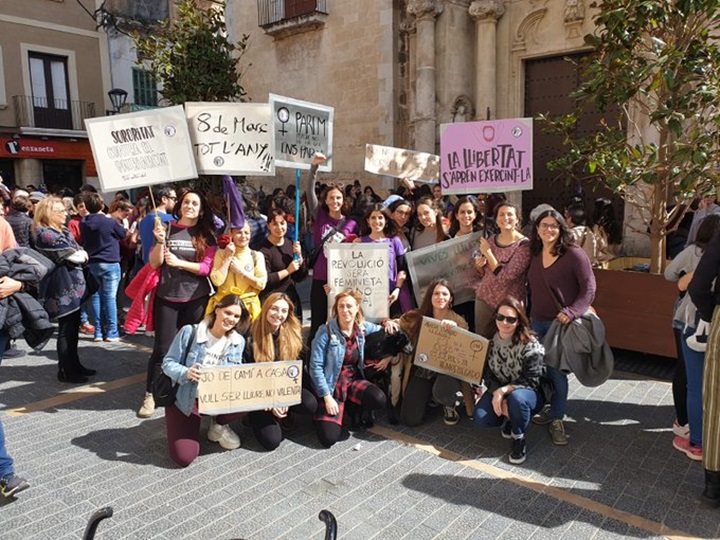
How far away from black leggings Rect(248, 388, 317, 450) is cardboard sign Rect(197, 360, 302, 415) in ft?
0.42

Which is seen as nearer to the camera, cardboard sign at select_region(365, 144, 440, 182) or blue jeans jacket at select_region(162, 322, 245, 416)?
blue jeans jacket at select_region(162, 322, 245, 416)

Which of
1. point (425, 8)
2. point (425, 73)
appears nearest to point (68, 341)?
point (425, 73)

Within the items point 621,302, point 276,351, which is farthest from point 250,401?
point 621,302

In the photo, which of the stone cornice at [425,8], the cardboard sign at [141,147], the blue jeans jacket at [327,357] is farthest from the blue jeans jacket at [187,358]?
the stone cornice at [425,8]

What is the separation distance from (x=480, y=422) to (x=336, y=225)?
2.38m

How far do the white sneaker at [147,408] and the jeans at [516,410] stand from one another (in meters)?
2.67

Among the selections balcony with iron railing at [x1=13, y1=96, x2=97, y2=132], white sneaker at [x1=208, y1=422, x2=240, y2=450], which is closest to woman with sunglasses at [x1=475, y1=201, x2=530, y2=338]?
white sneaker at [x1=208, y1=422, x2=240, y2=450]

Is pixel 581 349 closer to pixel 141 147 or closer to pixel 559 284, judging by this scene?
pixel 559 284

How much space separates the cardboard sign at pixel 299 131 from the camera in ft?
18.7

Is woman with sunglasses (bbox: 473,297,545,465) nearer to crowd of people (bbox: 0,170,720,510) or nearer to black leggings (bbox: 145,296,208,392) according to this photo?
crowd of people (bbox: 0,170,720,510)

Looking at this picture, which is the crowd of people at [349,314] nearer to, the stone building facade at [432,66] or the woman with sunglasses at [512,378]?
the woman with sunglasses at [512,378]

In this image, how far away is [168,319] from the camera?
16.0 ft

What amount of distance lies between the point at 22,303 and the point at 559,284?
3.78m

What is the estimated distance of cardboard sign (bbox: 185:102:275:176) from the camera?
5297mm
